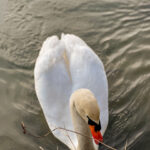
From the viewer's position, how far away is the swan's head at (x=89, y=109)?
3365 millimetres

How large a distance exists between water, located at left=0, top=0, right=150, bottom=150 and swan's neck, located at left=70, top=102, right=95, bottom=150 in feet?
2.54

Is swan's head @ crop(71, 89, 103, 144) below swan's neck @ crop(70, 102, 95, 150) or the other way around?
the other way around

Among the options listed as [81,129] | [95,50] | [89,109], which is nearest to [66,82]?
[81,129]

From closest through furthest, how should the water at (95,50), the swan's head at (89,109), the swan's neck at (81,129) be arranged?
the swan's head at (89,109) < the swan's neck at (81,129) < the water at (95,50)

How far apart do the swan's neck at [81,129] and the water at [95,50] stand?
775mm

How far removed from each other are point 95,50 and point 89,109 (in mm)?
3294

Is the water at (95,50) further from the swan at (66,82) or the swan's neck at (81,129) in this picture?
the swan's neck at (81,129)

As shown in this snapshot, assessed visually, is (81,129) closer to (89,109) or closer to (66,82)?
(89,109)

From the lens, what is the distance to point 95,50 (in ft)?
21.4

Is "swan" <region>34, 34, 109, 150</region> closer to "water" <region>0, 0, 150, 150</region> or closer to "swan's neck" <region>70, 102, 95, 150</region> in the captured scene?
"swan's neck" <region>70, 102, 95, 150</region>

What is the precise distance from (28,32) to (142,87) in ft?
9.93

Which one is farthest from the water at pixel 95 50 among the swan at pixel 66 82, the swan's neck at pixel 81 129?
the swan's neck at pixel 81 129

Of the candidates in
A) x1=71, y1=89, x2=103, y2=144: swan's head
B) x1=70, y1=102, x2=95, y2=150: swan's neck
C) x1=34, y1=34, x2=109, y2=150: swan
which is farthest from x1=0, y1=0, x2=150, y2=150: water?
x1=71, y1=89, x2=103, y2=144: swan's head

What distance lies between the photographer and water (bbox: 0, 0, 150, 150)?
16.3ft
